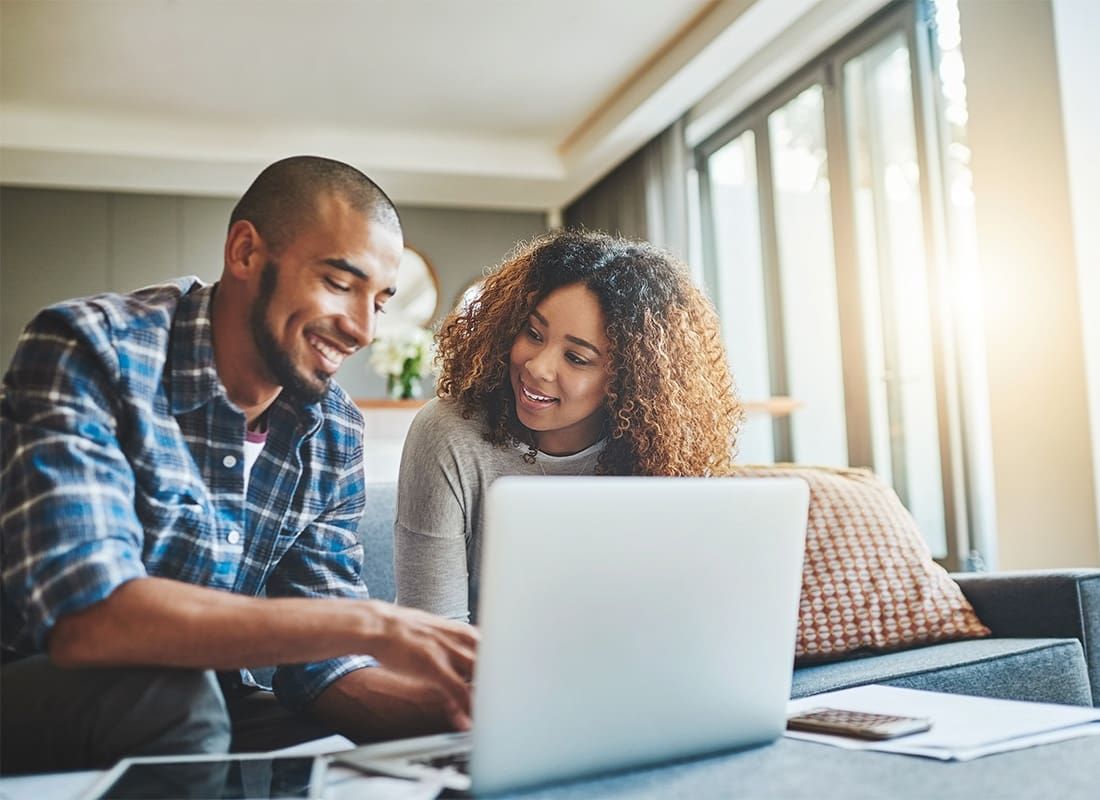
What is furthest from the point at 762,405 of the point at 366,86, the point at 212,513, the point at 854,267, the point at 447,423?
the point at 212,513

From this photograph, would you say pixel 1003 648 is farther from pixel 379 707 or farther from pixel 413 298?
pixel 413 298

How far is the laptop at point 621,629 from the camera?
2.37ft

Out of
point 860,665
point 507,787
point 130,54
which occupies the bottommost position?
point 860,665

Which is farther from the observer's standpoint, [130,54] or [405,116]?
[405,116]

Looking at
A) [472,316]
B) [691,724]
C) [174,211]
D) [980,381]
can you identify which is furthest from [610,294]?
[174,211]

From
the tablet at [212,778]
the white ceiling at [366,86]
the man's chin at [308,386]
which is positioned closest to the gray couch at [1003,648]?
the man's chin at [308,386]

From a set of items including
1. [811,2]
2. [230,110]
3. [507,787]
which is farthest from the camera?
[230,110]

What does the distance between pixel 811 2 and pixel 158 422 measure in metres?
3.19

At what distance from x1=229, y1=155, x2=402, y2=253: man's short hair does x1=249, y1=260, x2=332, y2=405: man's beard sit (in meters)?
0.03

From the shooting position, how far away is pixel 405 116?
5082mm

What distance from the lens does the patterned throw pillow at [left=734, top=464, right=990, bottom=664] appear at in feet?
6.19

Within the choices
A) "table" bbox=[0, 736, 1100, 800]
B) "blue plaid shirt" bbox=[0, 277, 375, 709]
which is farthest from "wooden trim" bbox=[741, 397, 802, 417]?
"table" bbox=[0, 736, 1100, 800]

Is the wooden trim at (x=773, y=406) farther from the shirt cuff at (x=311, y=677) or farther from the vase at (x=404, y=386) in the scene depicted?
the shirt cuff at (x=311, y=677)

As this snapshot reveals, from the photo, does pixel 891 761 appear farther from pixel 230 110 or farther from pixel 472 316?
pixel 230 110
